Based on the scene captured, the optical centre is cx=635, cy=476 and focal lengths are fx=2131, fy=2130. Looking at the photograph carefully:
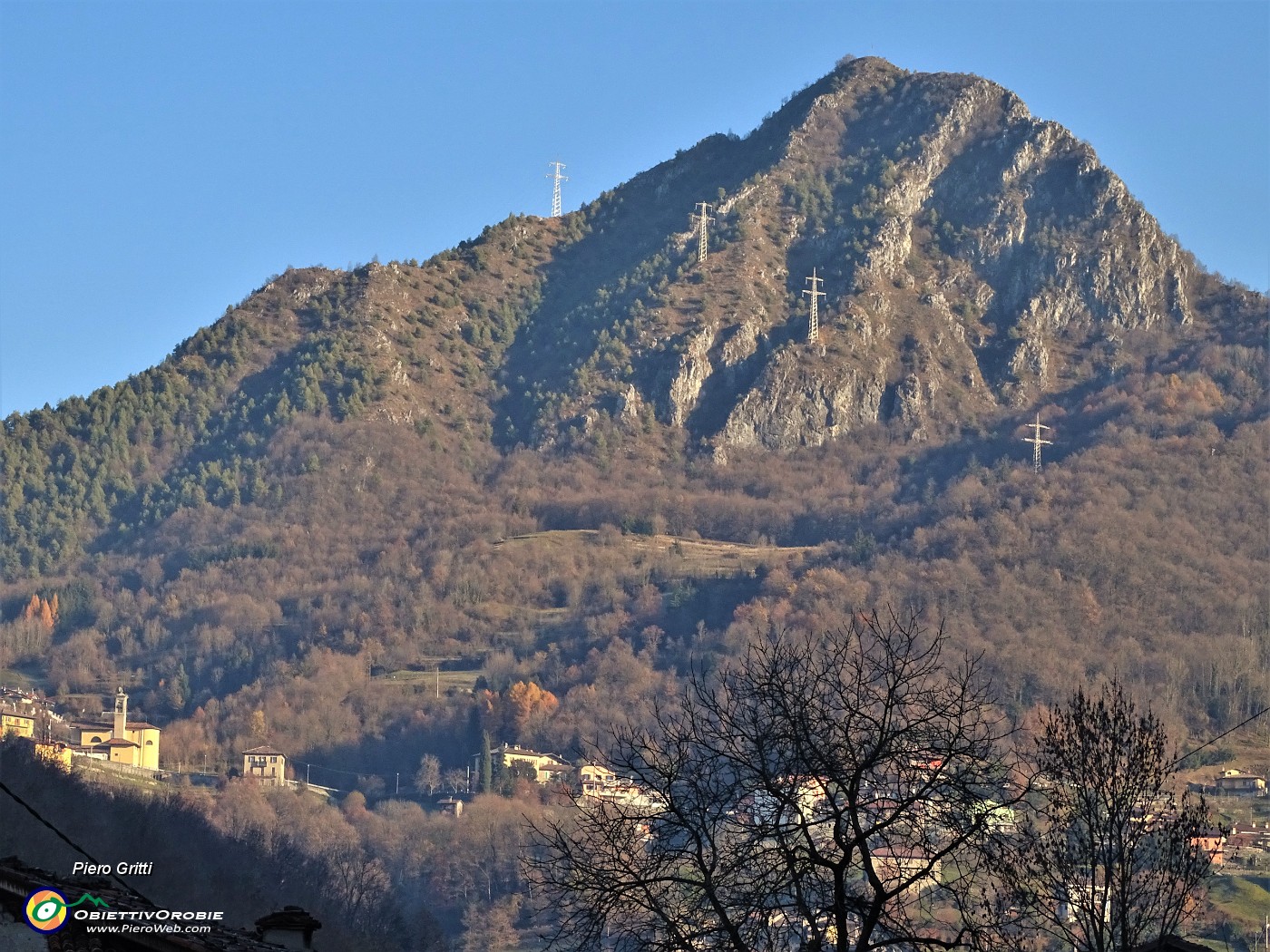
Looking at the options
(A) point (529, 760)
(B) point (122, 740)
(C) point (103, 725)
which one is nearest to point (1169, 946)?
(A) point (529, 760)

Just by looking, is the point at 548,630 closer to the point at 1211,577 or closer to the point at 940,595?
the point at 940,595

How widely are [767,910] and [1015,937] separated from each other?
5.30 metres

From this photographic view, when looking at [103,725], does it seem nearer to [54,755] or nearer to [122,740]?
[122,740]

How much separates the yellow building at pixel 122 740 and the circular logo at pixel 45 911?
12990 centimetres

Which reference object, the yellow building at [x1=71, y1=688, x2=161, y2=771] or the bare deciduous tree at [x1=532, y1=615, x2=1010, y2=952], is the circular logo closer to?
the bare deciduous tree at [x1=532, y1=615, x2=1010, y2=952]

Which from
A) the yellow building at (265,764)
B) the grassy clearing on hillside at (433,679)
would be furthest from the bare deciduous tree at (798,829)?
the grassy clearing on hillside at (433,679)

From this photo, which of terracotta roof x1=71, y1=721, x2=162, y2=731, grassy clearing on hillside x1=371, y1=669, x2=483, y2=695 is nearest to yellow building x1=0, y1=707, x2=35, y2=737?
terracotta roof x1=71, y1=721, x2=162, y2=731

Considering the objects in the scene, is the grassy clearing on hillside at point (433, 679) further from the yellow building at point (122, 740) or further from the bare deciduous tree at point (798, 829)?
the bare deciduous tree at point (798, 829)

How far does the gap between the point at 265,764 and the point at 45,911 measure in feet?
480

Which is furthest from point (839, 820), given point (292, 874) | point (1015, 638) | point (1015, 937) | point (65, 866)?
point (1015, 638)

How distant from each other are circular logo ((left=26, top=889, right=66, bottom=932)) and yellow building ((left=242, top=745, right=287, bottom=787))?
138 m

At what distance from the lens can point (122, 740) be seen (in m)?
158

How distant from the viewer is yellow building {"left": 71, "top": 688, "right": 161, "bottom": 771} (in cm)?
15025

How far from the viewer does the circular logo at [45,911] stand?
18266 millimetres
